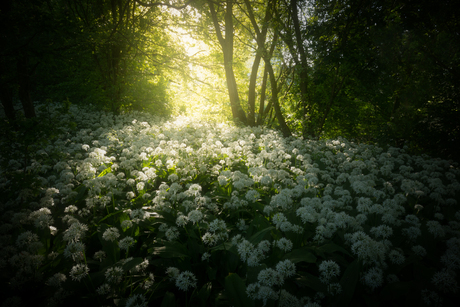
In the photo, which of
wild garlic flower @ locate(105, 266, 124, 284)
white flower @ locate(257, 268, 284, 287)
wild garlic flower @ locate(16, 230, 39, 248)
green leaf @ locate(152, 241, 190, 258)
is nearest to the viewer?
white flower @ locate(257, 268, 284, 287)

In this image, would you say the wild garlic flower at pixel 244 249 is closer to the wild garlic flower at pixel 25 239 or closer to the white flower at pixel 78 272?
the white flower at pixel 78 272

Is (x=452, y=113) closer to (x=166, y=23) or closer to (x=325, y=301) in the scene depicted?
(x=325, y=301)

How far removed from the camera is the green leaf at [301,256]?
Result: 244 cm

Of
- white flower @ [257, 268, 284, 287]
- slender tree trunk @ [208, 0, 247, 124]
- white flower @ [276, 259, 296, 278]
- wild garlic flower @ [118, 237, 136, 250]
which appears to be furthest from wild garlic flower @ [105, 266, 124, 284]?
slender tree trunk @ [208, 0, 247, 124]

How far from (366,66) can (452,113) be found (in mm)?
2893

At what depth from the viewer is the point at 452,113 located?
573 cm

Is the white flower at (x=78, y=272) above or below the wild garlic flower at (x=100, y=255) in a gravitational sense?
above

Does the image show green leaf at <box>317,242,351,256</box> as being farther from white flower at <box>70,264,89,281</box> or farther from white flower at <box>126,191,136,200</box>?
white flower at <box>126,191,136,200</box>

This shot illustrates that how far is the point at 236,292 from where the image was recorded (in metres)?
2.16

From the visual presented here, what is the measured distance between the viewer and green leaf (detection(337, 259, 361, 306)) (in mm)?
2094

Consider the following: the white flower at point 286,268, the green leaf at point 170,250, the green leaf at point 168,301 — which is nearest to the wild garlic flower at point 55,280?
the green leaf at point 170,250

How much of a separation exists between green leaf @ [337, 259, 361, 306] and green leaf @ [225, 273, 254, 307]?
3.08 ft

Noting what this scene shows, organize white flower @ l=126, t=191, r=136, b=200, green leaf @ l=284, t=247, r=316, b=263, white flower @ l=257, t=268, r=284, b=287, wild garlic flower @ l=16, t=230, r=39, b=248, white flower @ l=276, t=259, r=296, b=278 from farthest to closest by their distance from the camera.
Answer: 1. white flower @ l=126, t=191, r=136, b=200
2. wild garlic flower @ l=16, t=230, r=39, b=248
3. green leaf @ l=284, t=247, r=316, b=263
4. white flower @ l=276, t=259, r=296, b=278
5. white flower @ l=257, t=268, r=284, b=287

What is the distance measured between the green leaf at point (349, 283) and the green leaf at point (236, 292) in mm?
939
